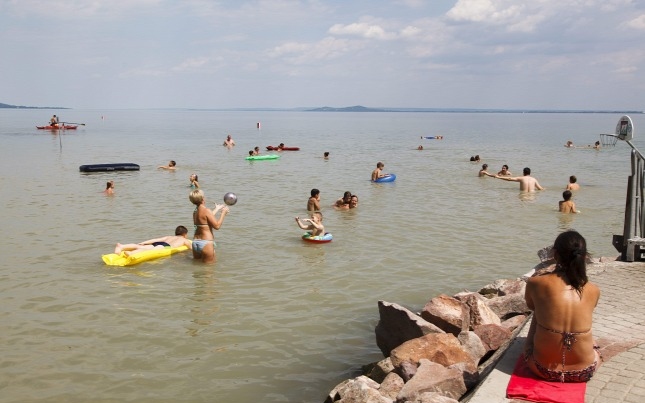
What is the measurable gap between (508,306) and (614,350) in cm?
265

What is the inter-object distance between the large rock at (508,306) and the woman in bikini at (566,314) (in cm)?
340

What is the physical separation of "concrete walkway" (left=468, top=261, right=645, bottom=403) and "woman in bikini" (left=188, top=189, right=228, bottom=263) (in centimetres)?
687

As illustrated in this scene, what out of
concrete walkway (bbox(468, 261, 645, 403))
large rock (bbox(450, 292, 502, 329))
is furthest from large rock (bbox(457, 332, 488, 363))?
large rock (bbox(450, 292, 502, 329))

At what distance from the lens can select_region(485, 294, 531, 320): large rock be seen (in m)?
8.51

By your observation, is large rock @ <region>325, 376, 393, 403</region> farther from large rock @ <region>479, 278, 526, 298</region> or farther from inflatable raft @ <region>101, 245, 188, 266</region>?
inflatable raft @ <region>101, 245, 188, 266</region>

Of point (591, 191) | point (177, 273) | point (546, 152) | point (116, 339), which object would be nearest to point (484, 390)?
point (116, 339)

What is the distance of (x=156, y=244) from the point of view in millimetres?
12500

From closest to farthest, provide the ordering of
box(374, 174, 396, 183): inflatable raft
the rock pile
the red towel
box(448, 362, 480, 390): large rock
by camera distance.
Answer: the red towel
the rock pile
box(448, 362, 480, 390): large rock
box(374, 174, 396, 183): inflatable raft

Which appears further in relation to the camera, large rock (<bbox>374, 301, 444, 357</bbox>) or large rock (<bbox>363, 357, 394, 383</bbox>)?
large rock (<bbox>374, 301, 444, 357</bbox>)

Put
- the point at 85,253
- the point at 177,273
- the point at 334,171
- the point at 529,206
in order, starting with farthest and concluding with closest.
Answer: the point at 334,171, the point at 529,206, the point at 85,253, the point at 177,273

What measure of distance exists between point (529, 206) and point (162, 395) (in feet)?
51.7

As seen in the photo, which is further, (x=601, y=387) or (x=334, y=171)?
(x=334, y=171)

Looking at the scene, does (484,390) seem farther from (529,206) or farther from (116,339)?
(529,206)

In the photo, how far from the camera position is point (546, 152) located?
1790 inches
